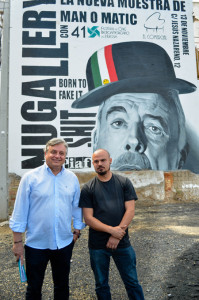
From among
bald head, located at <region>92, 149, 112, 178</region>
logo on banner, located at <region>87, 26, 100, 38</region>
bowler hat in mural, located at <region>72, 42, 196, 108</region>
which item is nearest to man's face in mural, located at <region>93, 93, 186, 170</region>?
bowler hat in mural, located at <region>72, 42, 196, 108</region>

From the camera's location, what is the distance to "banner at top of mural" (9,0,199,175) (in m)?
7.85

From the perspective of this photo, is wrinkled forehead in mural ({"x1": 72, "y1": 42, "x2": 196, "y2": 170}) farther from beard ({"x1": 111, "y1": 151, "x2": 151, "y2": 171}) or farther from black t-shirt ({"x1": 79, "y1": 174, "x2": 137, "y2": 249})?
black t-shirt ({"x1": 79, "y1": 174, "x2": 137, "y2": 249})

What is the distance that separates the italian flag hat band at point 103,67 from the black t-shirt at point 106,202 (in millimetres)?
6463

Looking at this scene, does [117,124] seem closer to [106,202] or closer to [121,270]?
[106,202]

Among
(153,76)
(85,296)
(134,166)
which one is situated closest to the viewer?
(85,296)

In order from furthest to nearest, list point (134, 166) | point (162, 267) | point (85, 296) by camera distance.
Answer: point (134, 166), point (162, 267), point (85, 296)

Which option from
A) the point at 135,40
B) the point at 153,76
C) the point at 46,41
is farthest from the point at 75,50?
the point at 153,76

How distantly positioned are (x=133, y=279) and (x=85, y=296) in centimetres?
100

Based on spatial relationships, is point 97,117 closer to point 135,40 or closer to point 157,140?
point 157,140

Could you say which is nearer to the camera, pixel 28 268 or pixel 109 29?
pixel 28 268

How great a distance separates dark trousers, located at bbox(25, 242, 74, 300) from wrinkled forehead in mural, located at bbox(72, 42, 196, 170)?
583cm

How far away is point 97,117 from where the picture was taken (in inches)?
320

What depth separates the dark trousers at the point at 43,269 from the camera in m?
2.09

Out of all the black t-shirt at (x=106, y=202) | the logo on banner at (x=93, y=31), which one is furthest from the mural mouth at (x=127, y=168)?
the black t-shirt at (x=106, y=202)
